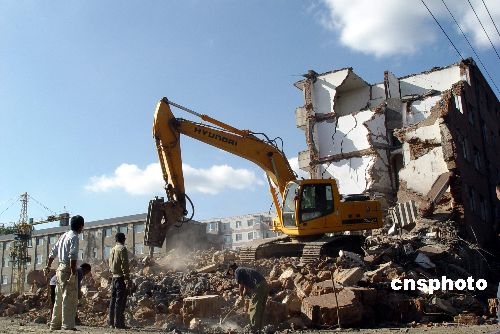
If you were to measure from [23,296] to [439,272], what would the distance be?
1096 cm

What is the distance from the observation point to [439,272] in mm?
13852

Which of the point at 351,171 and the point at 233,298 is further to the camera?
the point at 351,171

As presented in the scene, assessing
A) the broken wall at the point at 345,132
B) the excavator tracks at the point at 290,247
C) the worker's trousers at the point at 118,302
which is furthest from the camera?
the broken wall at the point at 345,132

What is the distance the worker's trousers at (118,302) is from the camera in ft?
25.6

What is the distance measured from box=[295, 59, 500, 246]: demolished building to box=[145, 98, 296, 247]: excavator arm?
7543 millimetres

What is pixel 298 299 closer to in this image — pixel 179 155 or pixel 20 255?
pixel 179 155

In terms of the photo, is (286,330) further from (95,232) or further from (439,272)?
(95,232)

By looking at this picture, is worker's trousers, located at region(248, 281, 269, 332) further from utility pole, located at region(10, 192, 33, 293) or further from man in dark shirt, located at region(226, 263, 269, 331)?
utility pole, located at region(10, 192, 33, 293)

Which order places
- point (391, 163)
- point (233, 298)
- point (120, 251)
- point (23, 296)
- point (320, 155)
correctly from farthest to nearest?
1. point (320, 155)
2. point (391, 163)
3. point (23, 296)
4. point (233, 298)
5. point (120, 251)

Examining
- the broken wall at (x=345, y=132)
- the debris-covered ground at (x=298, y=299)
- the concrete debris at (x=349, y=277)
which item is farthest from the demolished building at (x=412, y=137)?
the concrete debris at (x=349, y=277)

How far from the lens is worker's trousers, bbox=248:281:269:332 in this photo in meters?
7.52

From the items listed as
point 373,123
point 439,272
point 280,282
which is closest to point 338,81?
point 373,123

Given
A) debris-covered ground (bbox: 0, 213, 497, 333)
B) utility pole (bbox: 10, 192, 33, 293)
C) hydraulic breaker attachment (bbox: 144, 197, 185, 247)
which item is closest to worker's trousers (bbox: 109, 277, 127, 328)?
debris-covered ground (bbox: 0, 213, 497, 333)

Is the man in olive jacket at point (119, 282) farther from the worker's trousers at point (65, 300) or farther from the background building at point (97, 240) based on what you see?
the background building at point (97, 240)
